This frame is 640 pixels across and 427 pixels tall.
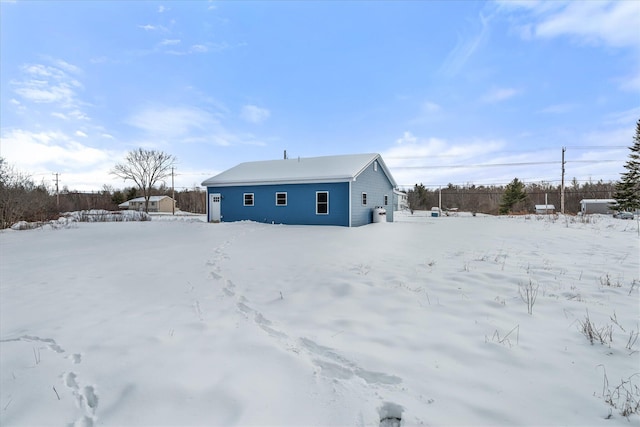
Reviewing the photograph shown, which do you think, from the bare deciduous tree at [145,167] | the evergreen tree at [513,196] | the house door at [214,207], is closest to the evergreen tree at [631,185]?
the evergreen tree at [513,196]

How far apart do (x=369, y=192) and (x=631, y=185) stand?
30628 millimetres

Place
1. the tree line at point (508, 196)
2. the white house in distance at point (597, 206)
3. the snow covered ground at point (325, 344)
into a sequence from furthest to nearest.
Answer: the tree line at point (508, 196), the white house in distance at point (597, 206), the snow covered ground at point (325, 344)

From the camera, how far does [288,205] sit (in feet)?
54.6

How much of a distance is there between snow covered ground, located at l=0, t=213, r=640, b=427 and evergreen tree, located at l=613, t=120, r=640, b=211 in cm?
3274

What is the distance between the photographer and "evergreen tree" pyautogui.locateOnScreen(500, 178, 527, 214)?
1367 inches

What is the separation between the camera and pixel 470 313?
363 centimetres

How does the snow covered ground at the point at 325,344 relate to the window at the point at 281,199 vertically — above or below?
below

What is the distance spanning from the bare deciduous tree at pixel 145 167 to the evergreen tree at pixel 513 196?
47.5m

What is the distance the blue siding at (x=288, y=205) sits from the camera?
15.3m

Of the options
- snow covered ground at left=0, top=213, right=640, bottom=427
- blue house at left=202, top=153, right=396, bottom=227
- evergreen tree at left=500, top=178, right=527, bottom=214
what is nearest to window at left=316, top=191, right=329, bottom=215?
blue house at left=202, top=153, right=396, bottom=227

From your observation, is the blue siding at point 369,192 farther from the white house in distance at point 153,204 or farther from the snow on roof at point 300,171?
the white house in distance at point 153,204

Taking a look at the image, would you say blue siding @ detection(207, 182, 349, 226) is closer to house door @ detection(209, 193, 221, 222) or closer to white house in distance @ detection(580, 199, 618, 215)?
house door @ detection(209, 193, 221, 222)

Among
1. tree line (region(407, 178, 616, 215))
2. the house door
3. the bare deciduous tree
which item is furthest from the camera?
the bare deciduous tree

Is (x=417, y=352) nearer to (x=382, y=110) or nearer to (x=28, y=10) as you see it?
(x=28, y=10)
